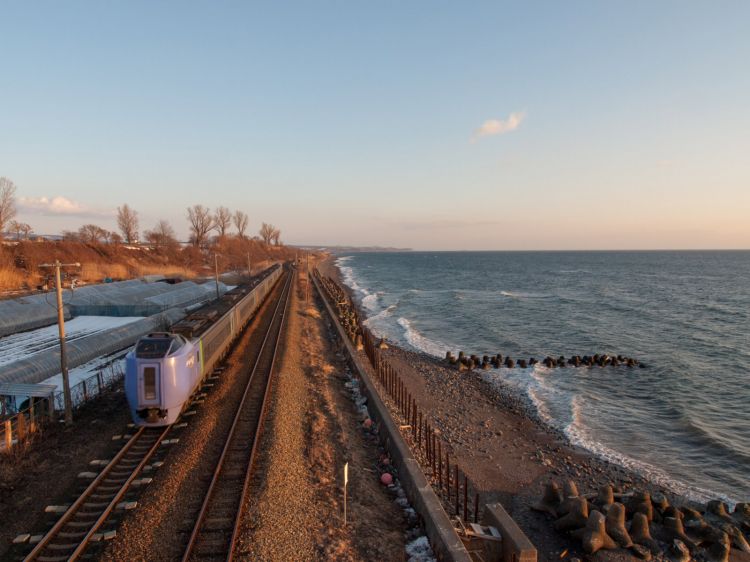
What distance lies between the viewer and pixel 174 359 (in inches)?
493

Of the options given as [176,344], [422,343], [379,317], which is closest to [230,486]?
[176,344]

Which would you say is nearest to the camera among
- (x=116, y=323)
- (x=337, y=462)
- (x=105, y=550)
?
(x=105, y=550)

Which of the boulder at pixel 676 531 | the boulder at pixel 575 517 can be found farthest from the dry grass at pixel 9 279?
the boulder at pixel 676 531

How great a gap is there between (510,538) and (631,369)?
24.3 metres

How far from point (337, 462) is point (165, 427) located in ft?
17.8

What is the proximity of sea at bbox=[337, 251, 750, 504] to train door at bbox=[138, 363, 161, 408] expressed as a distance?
15.5 metres

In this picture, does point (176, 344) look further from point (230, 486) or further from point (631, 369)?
point (631, 369)

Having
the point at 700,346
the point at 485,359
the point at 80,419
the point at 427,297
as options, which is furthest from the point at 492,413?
the point at 427,297

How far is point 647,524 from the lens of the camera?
1129 centimetres

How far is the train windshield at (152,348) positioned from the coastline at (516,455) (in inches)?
401

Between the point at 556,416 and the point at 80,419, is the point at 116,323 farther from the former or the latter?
the point at 556,416

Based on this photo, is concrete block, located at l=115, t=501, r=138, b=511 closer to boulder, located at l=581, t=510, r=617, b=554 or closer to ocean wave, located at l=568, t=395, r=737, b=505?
boulder, located at l=581, t=510, r=617, b=554

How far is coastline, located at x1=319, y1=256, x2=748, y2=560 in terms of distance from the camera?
13.0 metres

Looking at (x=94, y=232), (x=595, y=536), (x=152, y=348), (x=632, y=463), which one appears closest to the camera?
(x=595, y=536)
